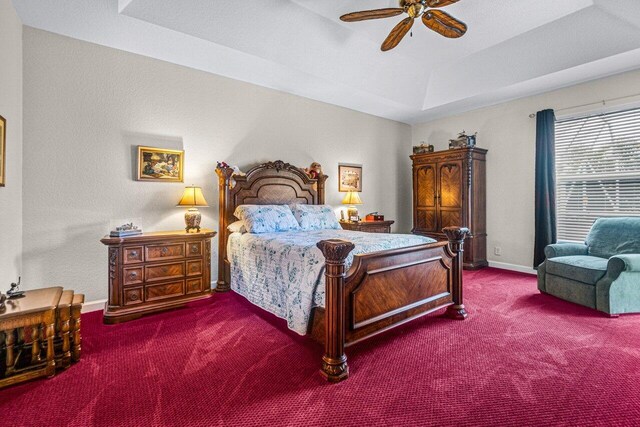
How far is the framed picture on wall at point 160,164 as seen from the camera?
3.43 m

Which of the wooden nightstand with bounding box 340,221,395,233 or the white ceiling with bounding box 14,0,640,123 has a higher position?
the white ceiling with bounding box 14,0,640,123

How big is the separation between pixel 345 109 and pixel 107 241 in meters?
4.08

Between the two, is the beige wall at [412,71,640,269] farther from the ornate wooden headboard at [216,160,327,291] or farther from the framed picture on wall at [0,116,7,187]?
the framed picture on wall at [0,116,7,187]

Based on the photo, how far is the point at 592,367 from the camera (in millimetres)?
2062

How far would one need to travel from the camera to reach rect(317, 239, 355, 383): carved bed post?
1.93 m

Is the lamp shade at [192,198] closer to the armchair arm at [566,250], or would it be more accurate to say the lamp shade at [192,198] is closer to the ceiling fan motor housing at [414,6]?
the ceiling fan motor housing at [414,6]

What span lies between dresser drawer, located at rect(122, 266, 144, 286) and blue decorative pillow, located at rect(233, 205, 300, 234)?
1.14m

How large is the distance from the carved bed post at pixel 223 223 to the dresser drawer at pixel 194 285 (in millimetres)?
526

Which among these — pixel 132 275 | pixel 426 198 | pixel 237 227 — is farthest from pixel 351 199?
pixel 132 275

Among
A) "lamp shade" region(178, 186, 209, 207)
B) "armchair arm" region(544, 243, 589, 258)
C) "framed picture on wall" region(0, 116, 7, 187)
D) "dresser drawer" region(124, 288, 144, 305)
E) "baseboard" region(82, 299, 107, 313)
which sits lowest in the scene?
"baseboard" region(82, 299, 107, 313)

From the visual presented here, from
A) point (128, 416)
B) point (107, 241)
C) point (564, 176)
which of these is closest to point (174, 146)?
point (107, 241)

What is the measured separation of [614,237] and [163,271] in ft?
16.7

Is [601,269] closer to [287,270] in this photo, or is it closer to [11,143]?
[287,270]

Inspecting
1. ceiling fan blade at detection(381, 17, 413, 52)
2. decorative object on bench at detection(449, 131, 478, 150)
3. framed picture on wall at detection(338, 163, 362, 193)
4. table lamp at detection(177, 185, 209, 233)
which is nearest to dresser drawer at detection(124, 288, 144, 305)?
table lamp at detection(177, 185, 209, 233)
